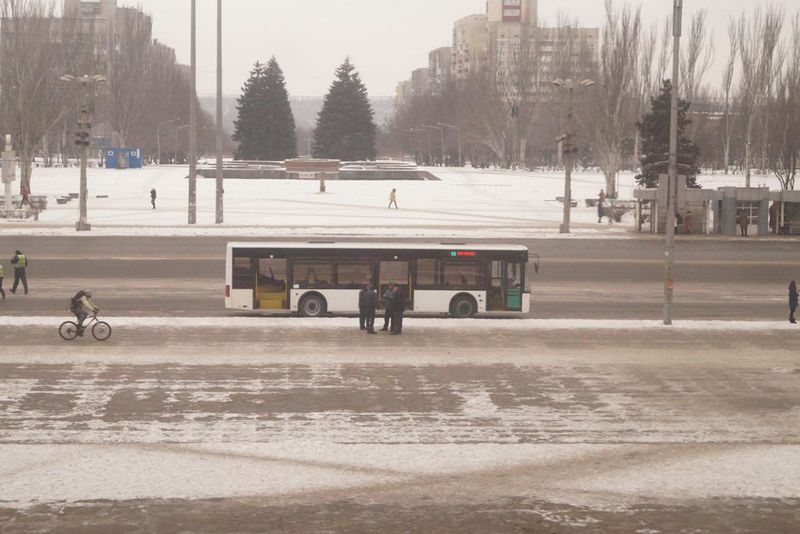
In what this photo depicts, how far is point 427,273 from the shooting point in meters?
26.0

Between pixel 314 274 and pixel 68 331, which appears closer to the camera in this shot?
pixel 68 331

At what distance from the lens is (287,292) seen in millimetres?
25984

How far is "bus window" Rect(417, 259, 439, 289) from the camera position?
26.0 metres

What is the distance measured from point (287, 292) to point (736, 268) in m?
18.0

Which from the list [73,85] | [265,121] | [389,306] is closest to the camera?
[389,306]

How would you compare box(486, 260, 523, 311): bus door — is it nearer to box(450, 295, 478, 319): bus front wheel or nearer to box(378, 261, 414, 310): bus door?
box(450, 295, 478, 319): bus front wheel

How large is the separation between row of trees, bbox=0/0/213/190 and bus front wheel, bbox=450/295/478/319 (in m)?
27.3

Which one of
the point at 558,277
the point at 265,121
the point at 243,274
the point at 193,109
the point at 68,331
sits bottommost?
the point at 68,331

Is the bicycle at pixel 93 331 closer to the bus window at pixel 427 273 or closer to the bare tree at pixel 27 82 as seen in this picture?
the bus window at pixel 427 273

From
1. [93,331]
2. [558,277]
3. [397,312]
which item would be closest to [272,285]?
[397,312]

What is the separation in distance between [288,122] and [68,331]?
100697 mm

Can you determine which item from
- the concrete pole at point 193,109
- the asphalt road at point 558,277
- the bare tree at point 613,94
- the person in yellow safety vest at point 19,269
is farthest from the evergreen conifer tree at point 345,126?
the person in yellow safety vest at point 19,269

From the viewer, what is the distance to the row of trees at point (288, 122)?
118250mm

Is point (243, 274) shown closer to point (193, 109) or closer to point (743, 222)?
point (193, 109)
